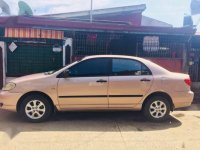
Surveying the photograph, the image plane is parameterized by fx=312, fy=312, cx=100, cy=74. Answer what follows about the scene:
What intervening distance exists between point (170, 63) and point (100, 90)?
17.1 ft

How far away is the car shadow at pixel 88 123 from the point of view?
21.9 feet

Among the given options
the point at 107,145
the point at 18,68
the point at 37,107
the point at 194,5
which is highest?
the point at 194,5

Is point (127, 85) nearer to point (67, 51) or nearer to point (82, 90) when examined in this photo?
point (82, 90)

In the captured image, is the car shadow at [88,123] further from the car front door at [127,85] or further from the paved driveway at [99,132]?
the car front door at [127,85]

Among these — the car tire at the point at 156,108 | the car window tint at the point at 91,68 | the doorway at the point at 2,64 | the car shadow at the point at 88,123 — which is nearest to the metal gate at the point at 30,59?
the doorway at the point at 2,64

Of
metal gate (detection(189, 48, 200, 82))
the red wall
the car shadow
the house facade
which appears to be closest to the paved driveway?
the car shadow

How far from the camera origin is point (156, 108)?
7371mm

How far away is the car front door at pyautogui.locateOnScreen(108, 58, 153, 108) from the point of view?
7.20 meters

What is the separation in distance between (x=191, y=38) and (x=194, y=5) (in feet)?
5.75

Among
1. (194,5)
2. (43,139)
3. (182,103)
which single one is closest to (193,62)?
(194,5)

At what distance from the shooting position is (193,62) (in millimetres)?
12023

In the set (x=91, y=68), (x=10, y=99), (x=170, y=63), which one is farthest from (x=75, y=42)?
(x=10, y=99)

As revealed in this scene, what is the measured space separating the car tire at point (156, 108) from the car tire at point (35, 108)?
230 cm

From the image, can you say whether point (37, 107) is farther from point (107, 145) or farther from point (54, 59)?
point (54, 59)
